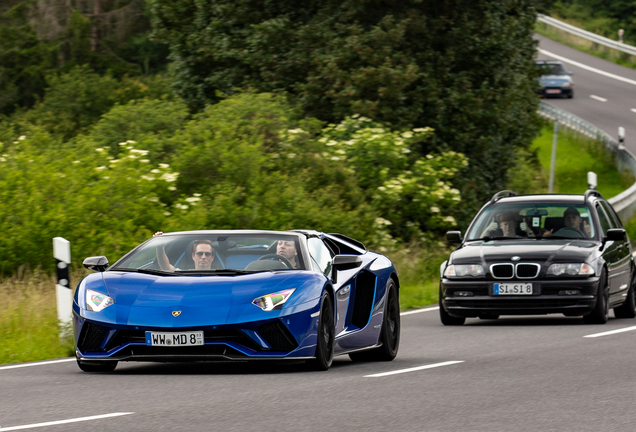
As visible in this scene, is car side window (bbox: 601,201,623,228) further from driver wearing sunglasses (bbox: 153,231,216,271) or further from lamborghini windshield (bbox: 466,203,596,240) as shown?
driver wearing sunglasses (bbox: 153,231,216,271)

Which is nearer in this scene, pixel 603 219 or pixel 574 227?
pixel 574 227

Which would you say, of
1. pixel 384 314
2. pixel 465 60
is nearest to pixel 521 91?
pixel 465 60

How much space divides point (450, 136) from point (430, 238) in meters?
4.16

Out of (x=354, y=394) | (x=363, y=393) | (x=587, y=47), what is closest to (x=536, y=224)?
(x=363, y=393)

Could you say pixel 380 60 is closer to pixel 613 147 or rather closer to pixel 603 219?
pixel 603 219

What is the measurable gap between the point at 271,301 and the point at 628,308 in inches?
326

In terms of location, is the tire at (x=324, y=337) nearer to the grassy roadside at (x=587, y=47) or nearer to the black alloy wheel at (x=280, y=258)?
the black alloy wheel at (x=280, y=258)

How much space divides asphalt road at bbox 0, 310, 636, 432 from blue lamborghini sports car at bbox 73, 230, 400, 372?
225 mm

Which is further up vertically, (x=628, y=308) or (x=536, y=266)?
(x=536, y=266)

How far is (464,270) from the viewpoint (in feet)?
47.0

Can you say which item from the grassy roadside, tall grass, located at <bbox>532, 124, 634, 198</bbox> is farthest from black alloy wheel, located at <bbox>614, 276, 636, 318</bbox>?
the grassy roadside

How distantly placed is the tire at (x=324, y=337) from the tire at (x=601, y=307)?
5677mm

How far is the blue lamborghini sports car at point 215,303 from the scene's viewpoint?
28.6 ft

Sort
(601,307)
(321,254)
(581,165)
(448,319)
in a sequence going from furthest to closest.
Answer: (581,165) → (448,319) → (601,307) → (321,254)
